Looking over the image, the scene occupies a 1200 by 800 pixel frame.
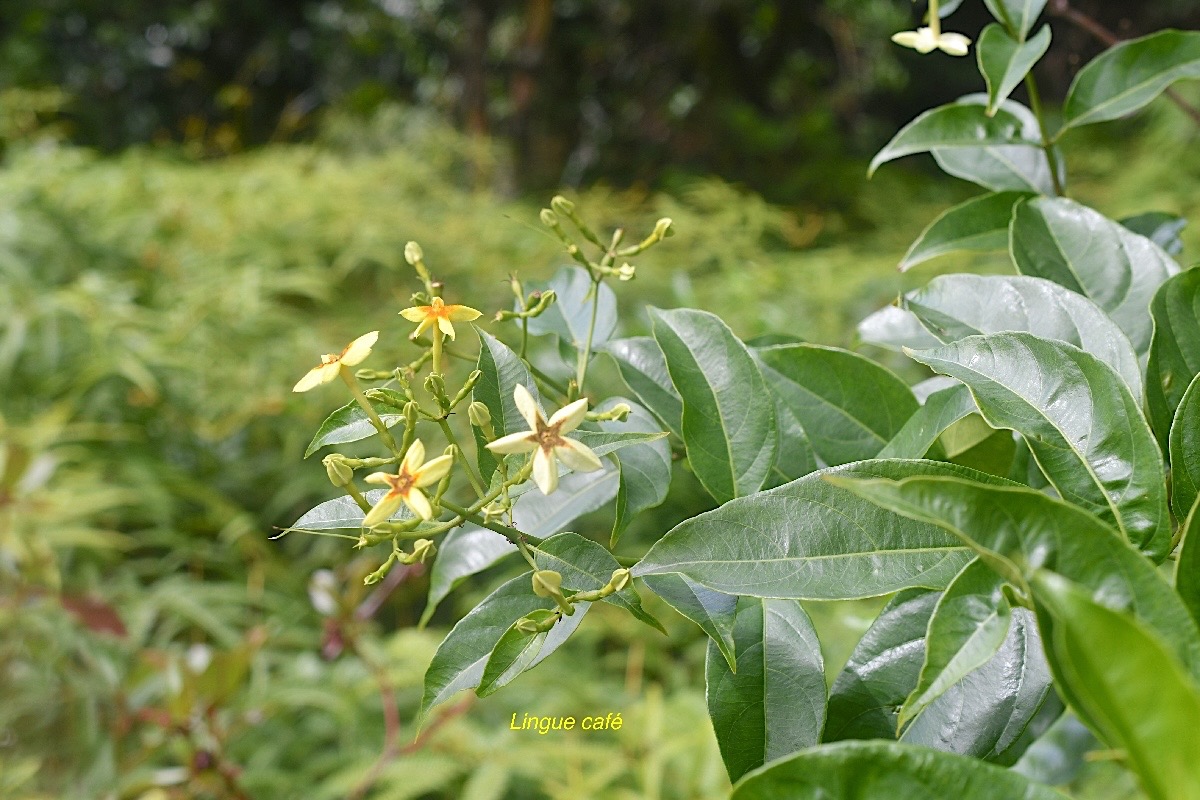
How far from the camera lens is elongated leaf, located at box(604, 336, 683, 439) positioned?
0.28 meters

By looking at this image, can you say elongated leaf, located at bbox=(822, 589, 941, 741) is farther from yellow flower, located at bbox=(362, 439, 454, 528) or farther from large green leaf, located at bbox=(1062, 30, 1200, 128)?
large green leaf, located at bbox=(1062, 30, 1200, 128)

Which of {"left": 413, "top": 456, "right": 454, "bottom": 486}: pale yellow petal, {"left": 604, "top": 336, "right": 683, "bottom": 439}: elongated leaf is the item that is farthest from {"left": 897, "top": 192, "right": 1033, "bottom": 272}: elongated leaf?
{"left": 413, "top": 456, "right": 454, "bottom": 486}: pale yellow petal

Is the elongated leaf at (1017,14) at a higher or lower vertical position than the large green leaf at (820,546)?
higher

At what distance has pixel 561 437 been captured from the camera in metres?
0.20

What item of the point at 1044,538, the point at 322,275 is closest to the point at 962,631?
the point at 1044,538

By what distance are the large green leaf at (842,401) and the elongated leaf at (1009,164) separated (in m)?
0.13

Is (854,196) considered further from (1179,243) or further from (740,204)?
(1179,243)

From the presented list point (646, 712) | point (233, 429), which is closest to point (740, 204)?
point (233, 429)

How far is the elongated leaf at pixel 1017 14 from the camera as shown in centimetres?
32

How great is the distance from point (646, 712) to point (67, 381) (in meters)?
0.91

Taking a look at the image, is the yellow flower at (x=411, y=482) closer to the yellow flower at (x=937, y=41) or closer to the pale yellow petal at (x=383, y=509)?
the pale yellow petal at (x=383, y=509)

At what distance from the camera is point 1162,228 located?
1.25 feet

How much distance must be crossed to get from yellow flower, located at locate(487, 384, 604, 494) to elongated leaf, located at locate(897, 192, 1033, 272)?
0.20m

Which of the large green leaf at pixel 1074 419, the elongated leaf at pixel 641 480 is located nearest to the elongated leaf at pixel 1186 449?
the large green leaf at pixel 1074 419
